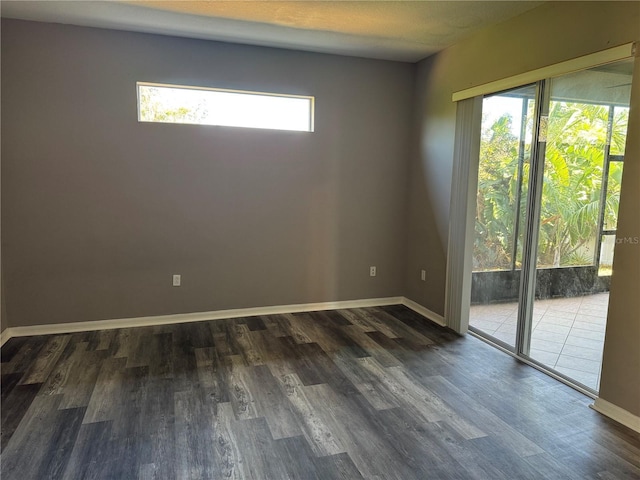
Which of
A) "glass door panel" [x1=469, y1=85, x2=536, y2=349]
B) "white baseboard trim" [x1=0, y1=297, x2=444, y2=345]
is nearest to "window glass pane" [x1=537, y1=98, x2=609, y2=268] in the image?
"glass door panel" [x1=469, y1=85, x2=536, y2=349]

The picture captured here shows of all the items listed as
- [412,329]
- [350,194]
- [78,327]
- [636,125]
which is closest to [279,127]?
[350,194]

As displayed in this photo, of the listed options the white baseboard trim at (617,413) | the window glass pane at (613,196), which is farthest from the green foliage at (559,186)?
the white baseboard trim at (617,413)

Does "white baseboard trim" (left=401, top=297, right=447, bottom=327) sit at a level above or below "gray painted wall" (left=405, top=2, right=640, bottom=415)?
below

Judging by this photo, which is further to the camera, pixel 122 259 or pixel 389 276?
pixel 389 276

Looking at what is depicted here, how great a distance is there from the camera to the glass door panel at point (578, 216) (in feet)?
8.70

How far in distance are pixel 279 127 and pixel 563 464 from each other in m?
3.49

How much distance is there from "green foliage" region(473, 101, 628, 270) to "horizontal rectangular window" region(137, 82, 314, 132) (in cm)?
182

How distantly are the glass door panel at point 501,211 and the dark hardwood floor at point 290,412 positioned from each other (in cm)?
35

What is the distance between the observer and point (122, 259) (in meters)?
3.89

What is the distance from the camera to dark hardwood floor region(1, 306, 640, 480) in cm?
208

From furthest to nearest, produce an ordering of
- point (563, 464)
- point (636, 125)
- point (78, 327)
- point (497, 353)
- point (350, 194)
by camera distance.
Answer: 1. point (350, 194)
2. point (78, 327)
3. point (497, 353)
4. point (636, 125)
5. point (563, 464)

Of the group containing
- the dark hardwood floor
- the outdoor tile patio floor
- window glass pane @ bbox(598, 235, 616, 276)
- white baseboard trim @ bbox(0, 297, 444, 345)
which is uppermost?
window glass pane @ bbox(598, 235, 616, 276)

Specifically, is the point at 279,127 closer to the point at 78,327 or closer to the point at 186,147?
the point at 186,147

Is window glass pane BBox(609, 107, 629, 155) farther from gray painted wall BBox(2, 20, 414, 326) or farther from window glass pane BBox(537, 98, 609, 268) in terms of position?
gray painted wall BBox(2, 20, 414, 326)
